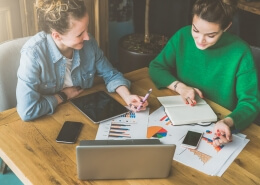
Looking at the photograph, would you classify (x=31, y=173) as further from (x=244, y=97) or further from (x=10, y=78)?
(x=244, y=97)

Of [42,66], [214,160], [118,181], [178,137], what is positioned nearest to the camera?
[118,181]

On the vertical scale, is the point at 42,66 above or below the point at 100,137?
above

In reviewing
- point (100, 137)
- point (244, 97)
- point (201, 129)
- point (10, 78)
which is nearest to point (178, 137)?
point (201, 129)

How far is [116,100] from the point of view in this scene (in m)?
1.57

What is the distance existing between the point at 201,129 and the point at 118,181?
0.46m

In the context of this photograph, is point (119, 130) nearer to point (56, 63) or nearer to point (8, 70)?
point (56, 63)

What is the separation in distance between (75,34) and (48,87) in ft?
0.93

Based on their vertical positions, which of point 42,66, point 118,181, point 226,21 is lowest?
point 118,181

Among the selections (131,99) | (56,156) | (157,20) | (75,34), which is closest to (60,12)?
(75,34)

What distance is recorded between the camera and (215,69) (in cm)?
174

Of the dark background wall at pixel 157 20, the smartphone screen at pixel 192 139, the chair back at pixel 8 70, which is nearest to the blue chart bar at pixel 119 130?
the smartphone screen at pixel 192 139

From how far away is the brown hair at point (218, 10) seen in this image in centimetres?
152

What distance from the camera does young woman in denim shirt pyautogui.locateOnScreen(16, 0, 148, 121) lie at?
142 centimetres

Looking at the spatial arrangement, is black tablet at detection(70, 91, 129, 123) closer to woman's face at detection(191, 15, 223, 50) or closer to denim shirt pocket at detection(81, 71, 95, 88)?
denim shirt pocket at detection(81, 71, 95, 88)
